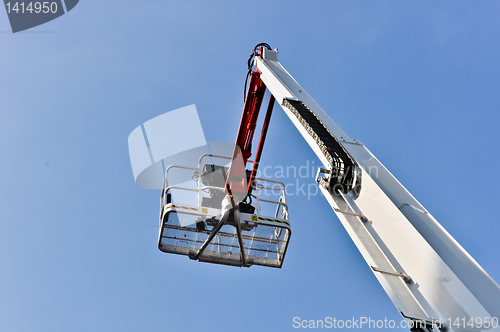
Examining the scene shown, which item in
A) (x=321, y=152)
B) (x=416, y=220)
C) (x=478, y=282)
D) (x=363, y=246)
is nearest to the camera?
(x=478, y=282)

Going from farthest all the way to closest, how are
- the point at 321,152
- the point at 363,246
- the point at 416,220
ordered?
the point at 321,152
the point at 363,246
the point at 416,220

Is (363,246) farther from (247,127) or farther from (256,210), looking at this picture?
(247,127)

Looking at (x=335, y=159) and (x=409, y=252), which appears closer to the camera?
(x=409, y=252)

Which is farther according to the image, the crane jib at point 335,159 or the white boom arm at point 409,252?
the crane jib at point 335,159

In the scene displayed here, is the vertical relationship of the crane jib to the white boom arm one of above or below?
above

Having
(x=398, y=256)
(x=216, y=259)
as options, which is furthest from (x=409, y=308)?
(x=216, y=259)

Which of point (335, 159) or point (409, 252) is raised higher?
point (335, 159)

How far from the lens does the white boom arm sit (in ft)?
10.5

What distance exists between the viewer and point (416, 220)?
3965mm

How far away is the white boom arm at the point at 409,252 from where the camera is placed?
321 cm

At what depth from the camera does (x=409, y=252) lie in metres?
3.82

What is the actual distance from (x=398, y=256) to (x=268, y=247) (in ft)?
14.9

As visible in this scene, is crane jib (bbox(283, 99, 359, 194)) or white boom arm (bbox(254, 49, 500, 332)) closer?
white boom arm (bbox(254, 49, 500, 332))

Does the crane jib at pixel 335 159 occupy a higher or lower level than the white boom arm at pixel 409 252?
higher
